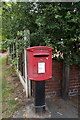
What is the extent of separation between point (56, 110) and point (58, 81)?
32.4 inches

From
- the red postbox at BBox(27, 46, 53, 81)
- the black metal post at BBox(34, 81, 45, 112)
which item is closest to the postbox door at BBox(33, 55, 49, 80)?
the red postbox at BBox(27, 46, 53, 81)

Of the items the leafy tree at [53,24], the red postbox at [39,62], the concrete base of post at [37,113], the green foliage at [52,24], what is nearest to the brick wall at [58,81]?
the leafy tree at [53,24]

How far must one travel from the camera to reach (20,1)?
9.72 ft

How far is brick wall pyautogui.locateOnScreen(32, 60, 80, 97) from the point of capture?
333cm

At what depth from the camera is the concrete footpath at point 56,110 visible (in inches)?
102

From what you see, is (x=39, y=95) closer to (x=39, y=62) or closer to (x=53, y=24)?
(x=39, y=62)

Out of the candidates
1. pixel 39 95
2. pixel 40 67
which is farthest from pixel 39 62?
pixel 39 95

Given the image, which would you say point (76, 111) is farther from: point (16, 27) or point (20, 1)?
point (20, 1)

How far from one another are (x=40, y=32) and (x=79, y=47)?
110 cm

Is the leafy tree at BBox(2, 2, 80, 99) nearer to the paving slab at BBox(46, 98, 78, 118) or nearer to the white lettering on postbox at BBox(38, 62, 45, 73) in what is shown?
the paving slab at BBox(46, 98, 78, 118)

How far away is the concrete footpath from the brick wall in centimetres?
24

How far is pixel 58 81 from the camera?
3.40m

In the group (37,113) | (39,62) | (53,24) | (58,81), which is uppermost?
(53,24)

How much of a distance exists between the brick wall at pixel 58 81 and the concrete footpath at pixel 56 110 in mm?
235
